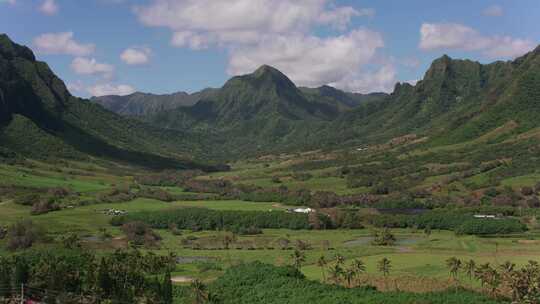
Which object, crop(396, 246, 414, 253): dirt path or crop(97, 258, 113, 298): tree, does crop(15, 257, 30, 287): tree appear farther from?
crop(396, 246, 414, 253): dirt path

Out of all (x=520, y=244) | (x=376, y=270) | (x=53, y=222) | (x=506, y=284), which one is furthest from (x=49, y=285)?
(x=520, y=244)

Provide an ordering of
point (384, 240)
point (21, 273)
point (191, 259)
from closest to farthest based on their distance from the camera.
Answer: point (21, 273), point (191, 259), point (384, 240)

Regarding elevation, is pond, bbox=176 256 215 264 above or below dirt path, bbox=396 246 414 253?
below

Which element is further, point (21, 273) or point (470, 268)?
point (470, 268)

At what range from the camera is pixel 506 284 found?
99.4m

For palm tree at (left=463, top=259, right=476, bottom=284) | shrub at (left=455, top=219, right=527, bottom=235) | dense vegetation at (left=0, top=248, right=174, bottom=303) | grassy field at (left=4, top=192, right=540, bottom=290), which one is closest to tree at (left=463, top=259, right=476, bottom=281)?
palm tree at (left=463, top=259, right=476, bottom=284)

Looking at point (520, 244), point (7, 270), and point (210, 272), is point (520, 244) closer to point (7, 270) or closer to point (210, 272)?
point (210, 272)

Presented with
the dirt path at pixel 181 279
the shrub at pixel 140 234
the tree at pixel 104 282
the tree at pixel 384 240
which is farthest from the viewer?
the shrub at pixel 140 234

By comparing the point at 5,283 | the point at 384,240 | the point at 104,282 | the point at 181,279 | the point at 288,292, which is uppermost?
the point at 384,240

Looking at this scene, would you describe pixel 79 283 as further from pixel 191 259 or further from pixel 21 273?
pixel 191 259

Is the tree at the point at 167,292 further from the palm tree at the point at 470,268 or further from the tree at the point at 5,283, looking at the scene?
the palm tree at the point at 470,268

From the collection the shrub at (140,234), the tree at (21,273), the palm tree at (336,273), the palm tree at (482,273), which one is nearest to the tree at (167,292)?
the tree at (21,273)

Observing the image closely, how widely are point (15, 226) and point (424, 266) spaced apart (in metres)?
104

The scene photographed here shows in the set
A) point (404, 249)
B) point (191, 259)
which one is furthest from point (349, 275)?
point (191, 259)
